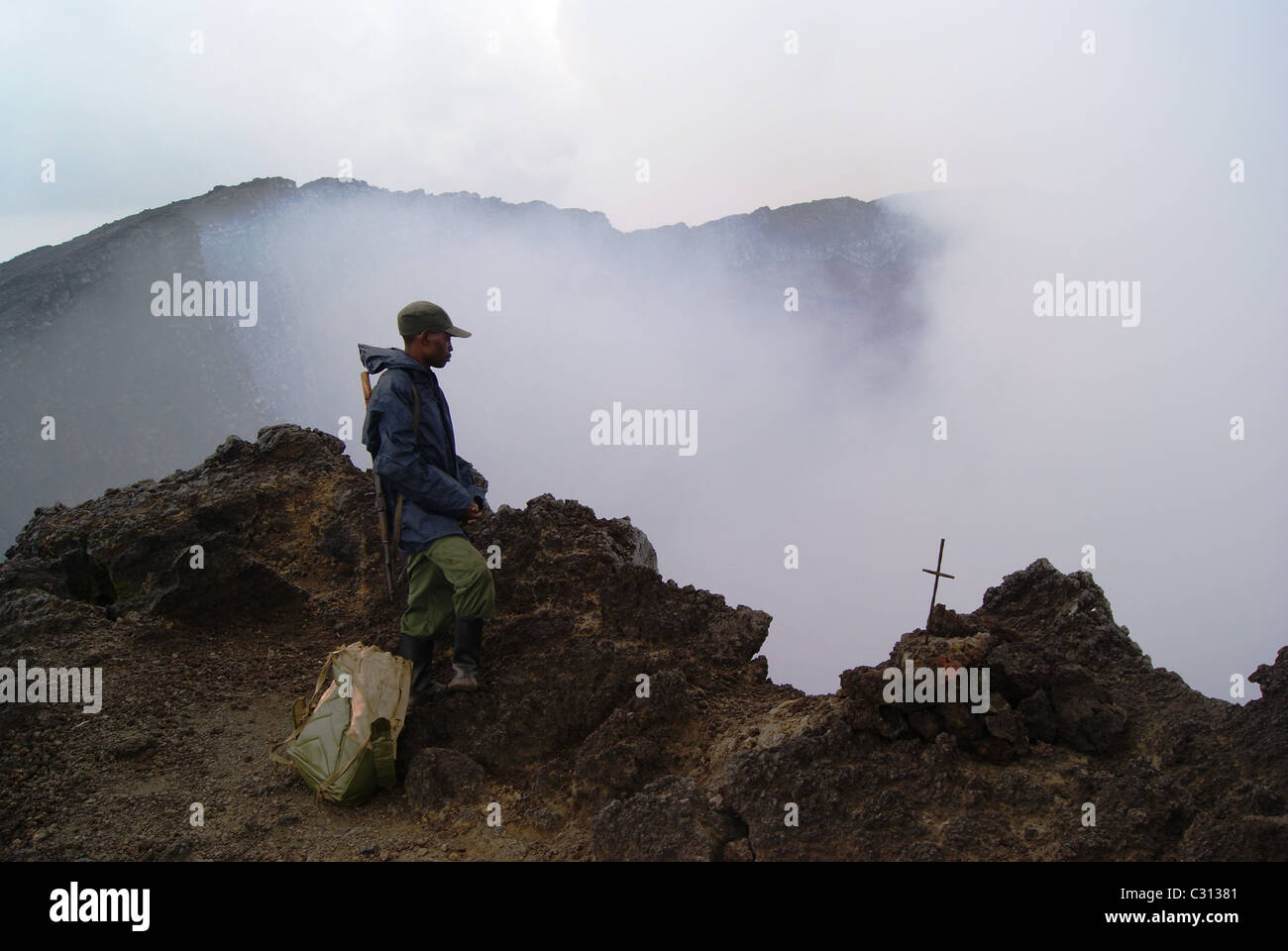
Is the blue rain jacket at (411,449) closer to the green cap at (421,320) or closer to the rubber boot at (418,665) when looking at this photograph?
the green cap at (421,320)

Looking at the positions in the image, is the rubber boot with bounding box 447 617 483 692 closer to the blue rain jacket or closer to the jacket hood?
the blue rain jacket

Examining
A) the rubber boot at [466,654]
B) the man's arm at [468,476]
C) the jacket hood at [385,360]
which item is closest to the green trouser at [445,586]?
the rubber boot at [466,654]

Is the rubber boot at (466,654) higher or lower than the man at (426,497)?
lower

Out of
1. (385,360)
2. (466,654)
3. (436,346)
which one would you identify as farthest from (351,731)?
(436,346)

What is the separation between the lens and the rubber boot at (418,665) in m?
5.63

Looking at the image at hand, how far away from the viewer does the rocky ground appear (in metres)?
4.27

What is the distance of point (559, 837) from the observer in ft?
15.3

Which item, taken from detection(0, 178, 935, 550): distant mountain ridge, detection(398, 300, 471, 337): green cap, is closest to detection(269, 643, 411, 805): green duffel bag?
detection(398, 300, 471, 337): green cap

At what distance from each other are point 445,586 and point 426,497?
67cm

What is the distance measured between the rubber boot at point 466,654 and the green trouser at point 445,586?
0.11m

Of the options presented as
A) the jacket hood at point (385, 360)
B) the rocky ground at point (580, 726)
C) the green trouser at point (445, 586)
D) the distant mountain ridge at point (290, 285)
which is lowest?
the rocky ground at point (580, 726)

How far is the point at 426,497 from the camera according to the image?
17.3 ft

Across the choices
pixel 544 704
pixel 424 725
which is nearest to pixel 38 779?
pixel 424 725

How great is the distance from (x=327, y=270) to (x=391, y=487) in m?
82.6
